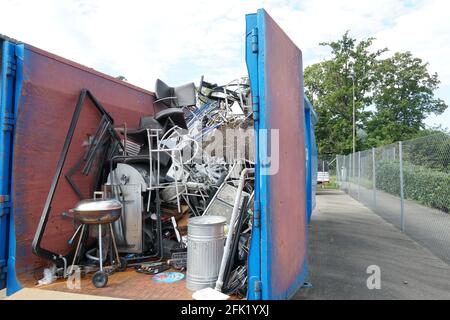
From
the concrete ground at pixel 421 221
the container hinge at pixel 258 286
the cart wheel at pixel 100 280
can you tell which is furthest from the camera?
→ the concrete ground at pixel 421 221

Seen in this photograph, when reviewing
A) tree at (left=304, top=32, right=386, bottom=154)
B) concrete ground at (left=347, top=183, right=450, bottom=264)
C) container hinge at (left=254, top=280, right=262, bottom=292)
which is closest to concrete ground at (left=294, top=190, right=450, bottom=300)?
concrete ground at (left=347, top=183, right=450, bottom=264)

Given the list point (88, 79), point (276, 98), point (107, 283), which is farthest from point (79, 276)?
point (276, 98)

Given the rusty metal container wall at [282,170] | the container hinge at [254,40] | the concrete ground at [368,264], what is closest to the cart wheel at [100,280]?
the rusty metal container wall at [282,170]

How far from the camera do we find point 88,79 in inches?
153

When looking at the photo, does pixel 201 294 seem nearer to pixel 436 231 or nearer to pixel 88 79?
pixel 88 79

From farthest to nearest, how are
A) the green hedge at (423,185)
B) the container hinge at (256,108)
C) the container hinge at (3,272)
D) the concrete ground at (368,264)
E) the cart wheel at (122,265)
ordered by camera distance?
the green hedge at (423,185), the concrete ground at (368,264), the cart wheel at (122,265), the container hinge at (3,272), the container hinge at (256,108)

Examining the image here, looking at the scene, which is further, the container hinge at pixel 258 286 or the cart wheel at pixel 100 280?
the cart wheel at pixel 100 280

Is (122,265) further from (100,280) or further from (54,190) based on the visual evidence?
(54,190)

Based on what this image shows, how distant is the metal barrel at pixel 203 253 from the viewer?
2996 mm

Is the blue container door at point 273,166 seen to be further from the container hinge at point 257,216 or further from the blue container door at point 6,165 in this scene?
the blue container door at point 6,165

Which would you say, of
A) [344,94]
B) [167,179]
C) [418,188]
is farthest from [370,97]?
[167,179]

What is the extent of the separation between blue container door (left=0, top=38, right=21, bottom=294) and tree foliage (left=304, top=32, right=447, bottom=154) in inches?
1079

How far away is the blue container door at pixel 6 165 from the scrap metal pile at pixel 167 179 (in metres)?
0.32

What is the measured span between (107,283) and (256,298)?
1.59 m
